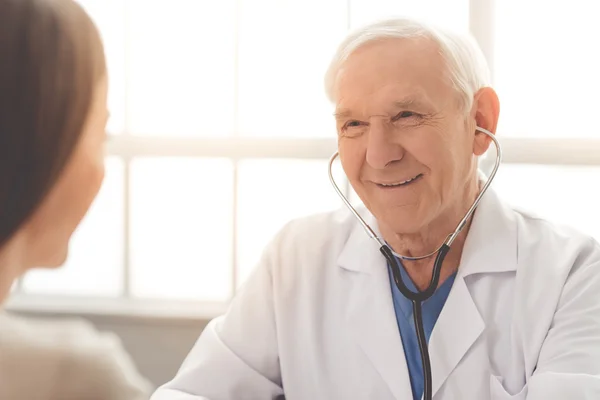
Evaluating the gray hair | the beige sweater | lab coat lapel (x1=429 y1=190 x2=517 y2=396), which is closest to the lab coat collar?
lab coat lapel (x1=429 y1=190 x2=517 y2=396)

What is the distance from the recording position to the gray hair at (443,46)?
4.27 ft

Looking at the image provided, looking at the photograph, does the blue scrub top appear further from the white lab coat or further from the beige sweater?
the beige sweater

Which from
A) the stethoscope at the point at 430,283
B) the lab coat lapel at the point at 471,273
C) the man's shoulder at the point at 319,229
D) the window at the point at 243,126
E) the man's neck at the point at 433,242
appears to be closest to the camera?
the stethoscope at the point at 430,283

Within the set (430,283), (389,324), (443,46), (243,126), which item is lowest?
(389,324)

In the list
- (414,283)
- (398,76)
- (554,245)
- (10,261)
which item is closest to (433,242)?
(414,283)

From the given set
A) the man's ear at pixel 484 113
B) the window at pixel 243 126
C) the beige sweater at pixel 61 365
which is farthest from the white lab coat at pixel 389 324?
the beige sweater at pixel 61 365

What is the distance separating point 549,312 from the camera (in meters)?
1.25

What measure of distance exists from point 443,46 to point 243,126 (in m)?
0.75

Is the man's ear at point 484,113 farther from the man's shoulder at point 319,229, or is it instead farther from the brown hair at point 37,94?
the brown hair at point 37,94

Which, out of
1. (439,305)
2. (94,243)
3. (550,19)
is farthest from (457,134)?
(94,243)

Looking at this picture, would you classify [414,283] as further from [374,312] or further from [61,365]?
[61,365]

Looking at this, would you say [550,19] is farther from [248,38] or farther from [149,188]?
[149,188]

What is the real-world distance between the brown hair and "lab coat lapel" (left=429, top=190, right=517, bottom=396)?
0.96 meters

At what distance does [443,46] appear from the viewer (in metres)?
1.30
